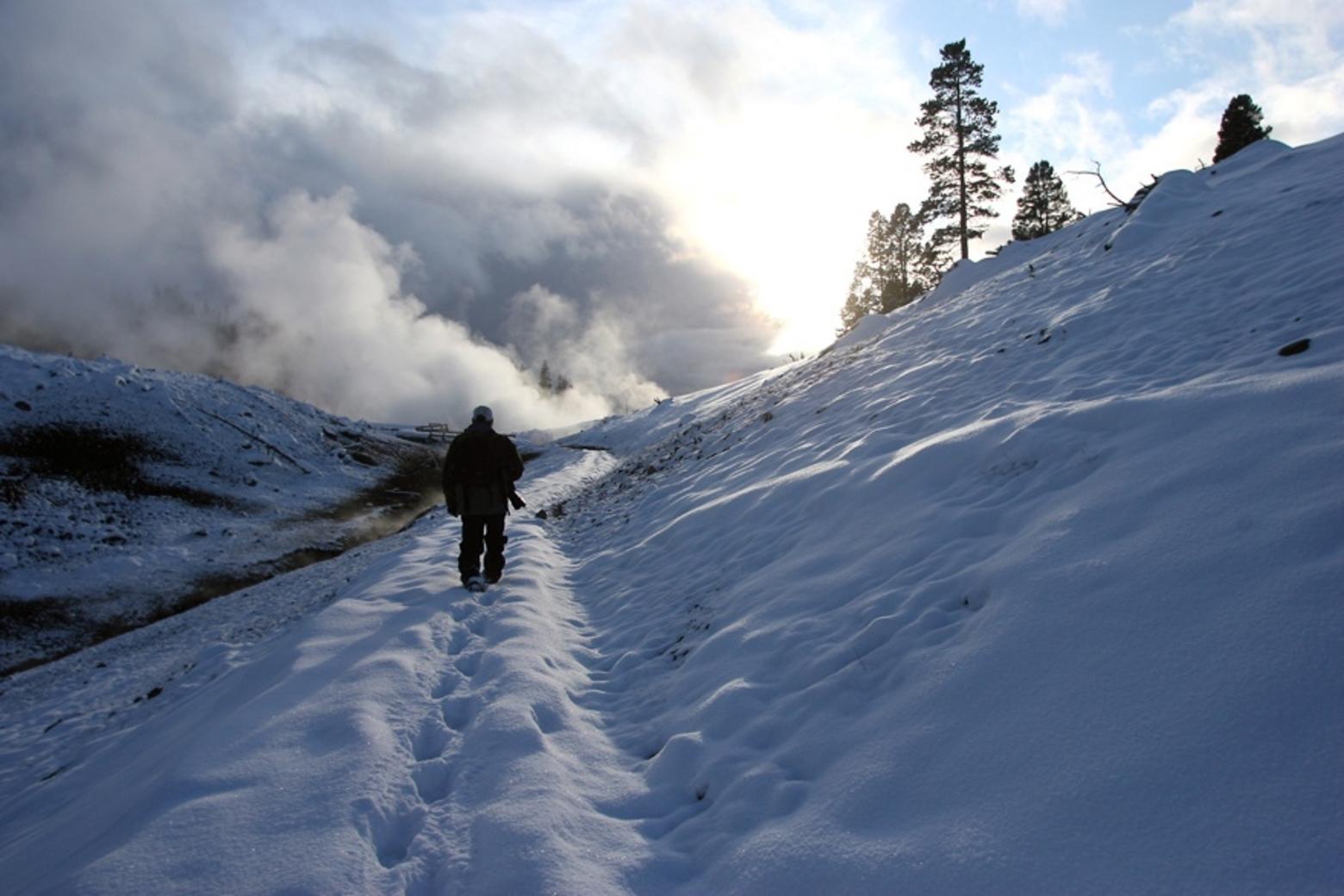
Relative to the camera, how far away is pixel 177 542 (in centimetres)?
1956

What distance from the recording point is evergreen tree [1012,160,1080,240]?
44.1m

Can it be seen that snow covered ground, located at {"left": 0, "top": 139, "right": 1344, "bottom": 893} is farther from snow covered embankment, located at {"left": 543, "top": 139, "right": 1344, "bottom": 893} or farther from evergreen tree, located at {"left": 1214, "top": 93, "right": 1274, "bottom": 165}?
evergreen tree, located at {"left": 1214, "top": 93, "right": 1274, "bottom": 165}

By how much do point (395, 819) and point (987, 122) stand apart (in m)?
36.2

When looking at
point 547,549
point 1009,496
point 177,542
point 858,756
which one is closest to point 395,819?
point 858,756

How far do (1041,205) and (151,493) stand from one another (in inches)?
2125

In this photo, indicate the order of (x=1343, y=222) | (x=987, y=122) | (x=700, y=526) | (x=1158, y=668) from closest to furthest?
(x=1158, y=668) < (x=1343, y=222) < (x=700, y=526) < (x=987, y=122)

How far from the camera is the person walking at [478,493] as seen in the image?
29.6ft

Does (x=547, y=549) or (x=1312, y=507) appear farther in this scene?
(x=547, y=549)

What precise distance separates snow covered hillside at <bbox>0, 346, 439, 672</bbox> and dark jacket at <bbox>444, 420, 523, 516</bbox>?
12113 millimetres

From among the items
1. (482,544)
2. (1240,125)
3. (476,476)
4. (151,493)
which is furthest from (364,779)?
(1240,125)

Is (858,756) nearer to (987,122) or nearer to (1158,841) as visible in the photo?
(1158,841)

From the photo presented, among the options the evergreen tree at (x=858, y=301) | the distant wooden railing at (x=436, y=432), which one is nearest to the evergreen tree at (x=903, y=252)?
the evergreen tree at (x=858, y=301)

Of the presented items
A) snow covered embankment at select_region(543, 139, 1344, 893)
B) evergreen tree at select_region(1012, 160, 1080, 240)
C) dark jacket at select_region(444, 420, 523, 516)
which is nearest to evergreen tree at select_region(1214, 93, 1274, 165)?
evergreen tree at select_region(1012, 160, 1080, 240)

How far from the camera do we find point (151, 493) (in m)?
22.1
